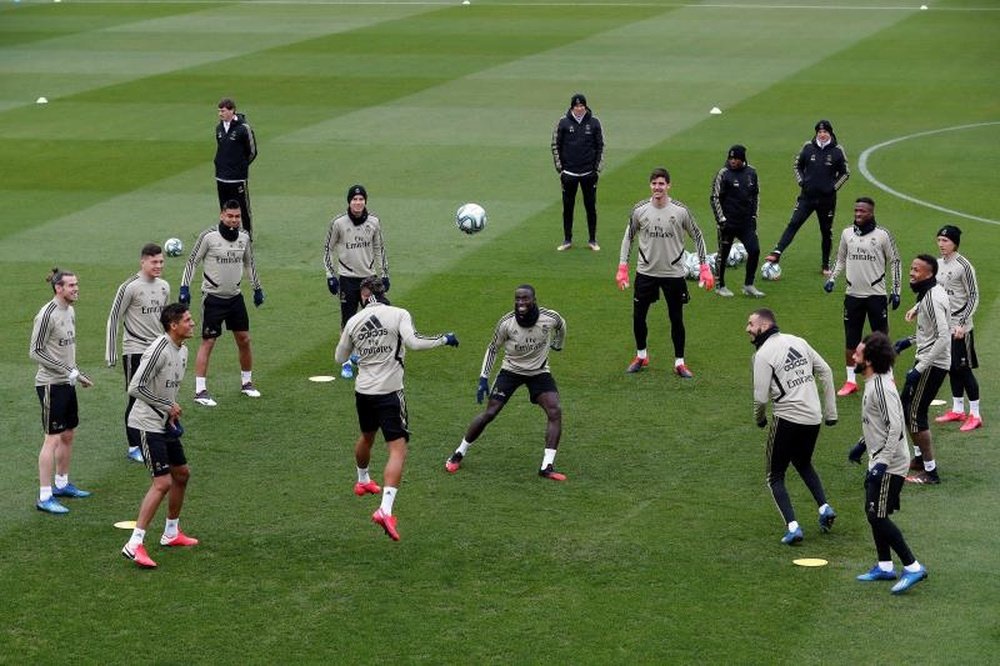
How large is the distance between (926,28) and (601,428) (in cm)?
3638

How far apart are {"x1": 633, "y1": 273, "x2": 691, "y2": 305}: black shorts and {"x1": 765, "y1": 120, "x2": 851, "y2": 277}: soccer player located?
447cm

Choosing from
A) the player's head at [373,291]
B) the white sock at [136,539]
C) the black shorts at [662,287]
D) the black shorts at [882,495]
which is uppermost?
the player's head at [373,291]

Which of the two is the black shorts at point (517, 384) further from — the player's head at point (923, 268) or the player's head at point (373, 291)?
the player's head at point (923, 268)

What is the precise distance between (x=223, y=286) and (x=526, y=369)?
13.9ft

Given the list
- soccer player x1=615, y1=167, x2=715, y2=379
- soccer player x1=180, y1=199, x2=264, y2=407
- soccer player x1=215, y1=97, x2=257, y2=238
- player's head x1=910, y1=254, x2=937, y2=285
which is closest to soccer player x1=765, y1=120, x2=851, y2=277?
soccer player x1=615, y1=167, x2=715, y2=379

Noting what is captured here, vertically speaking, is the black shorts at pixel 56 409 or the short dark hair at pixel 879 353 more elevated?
the short dark hair at pixel 879 353

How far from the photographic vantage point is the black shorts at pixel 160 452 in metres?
14.3

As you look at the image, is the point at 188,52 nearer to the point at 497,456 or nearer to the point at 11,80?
the point at 11,80

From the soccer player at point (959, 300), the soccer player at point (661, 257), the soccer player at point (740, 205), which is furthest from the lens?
the soccer player at point (740, 205)

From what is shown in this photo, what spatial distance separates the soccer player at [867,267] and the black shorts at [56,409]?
8.68 meters

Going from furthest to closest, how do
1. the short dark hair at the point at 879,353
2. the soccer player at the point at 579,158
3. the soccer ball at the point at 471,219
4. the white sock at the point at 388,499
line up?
the soccer player at the point at 579,158 → the soccer ball at the point at 471,219 → the white sock at the point at 388,499 → the short dark hair at the point at 879,353

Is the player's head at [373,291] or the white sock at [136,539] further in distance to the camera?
the player's head at [373,291]

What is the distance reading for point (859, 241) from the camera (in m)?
18.9

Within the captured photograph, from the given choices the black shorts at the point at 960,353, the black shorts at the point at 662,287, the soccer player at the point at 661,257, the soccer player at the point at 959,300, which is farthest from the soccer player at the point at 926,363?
the black shorts at the point at 662,287
